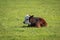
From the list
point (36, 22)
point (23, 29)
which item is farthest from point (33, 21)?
point (23, 29)

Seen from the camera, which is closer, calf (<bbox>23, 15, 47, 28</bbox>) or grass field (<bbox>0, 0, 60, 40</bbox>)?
grass field (<bbox>0, 0, 60, 40</bbox>)

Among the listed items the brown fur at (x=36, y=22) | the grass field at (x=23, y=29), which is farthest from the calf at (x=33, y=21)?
the grass field at (x=23, y=29)

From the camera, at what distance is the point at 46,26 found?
259 inches

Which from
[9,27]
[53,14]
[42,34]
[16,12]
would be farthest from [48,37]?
[16,12]

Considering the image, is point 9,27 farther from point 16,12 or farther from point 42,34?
point 16,12

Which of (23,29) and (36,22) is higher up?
(36,22)

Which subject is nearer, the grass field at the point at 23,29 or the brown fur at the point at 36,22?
the grass field at the point at 23,29

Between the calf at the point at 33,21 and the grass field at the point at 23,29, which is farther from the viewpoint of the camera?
the calf at the point at 33,21

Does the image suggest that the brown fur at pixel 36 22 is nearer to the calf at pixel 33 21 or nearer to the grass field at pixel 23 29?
the calf at pixel 33 21

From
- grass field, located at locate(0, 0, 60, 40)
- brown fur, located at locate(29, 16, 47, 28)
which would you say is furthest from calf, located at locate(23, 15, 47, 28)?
grass field, located at locate(0, 0, 60, 40)

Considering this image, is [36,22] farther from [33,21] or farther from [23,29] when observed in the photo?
[23,29]

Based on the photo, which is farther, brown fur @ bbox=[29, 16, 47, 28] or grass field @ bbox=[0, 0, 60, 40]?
brown fur @ bbox=[29, 16, 47, 28]

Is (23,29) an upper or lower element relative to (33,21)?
lower

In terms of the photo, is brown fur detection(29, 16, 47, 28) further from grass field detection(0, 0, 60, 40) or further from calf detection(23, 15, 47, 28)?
grass field detection(0, 0, 60, 40)
